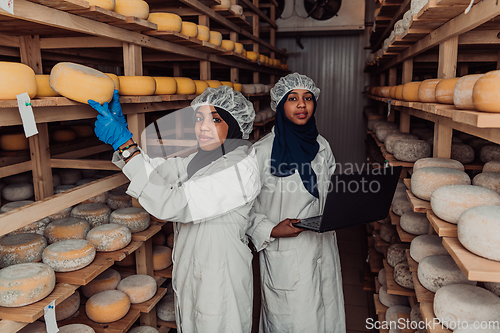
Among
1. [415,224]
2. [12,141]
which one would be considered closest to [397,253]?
[415,224]

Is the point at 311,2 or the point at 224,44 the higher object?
the point at 311,2

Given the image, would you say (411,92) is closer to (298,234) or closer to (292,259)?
(298,234)

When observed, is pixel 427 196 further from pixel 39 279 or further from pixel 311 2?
pixel 311 2

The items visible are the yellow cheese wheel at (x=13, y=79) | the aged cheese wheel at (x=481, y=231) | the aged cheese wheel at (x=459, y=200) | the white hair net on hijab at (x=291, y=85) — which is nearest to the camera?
the aged cheese wheel at (x=481, y=231)

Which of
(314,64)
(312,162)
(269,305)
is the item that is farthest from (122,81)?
(314,64)

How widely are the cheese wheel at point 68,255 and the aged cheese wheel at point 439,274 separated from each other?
152 cm

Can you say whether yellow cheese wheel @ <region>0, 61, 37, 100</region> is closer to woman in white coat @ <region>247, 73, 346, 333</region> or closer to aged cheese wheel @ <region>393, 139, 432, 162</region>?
woman in white coat @ <region>247, 73, 346, 333</region>

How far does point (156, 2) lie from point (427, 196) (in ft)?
8.10

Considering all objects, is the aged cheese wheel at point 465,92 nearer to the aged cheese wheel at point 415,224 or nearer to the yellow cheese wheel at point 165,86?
the aged cheese wheel at point 415,224

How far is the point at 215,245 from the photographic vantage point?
179 cm

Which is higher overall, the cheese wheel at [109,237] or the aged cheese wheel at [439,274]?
the cheese wheel at [109,237]

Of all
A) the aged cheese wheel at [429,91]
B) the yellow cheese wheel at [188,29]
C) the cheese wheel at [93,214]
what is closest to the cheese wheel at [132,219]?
the cheese wheel at [93,214]

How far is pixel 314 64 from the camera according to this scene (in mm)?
7207

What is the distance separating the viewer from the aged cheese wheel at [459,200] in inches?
54.0
